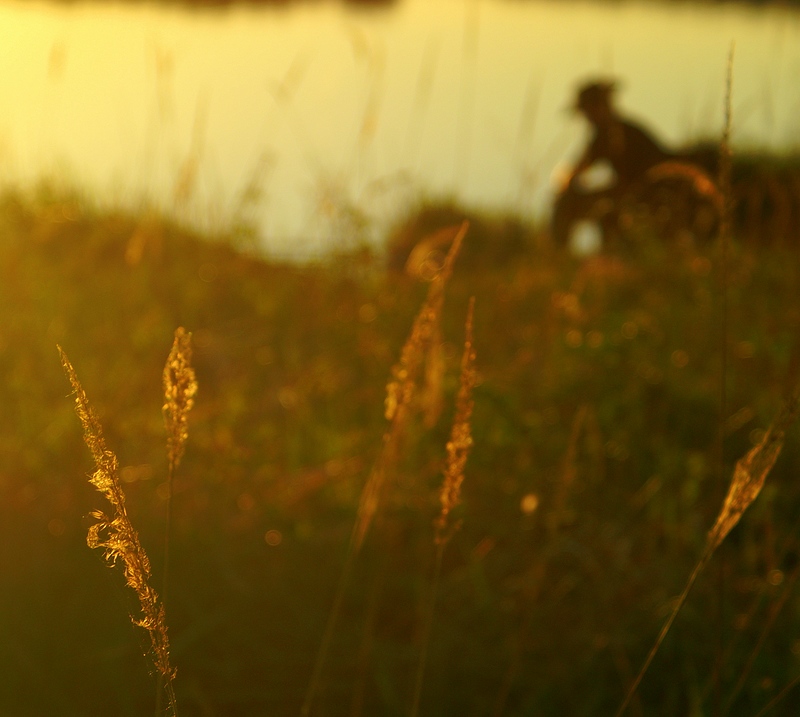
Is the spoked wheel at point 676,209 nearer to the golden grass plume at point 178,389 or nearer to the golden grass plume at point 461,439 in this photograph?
the golden grass plume at point 461,439

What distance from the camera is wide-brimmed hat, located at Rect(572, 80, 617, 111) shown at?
12.5ft

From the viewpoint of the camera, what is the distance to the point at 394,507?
5.63 feet

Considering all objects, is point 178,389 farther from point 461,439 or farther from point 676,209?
point 676,209

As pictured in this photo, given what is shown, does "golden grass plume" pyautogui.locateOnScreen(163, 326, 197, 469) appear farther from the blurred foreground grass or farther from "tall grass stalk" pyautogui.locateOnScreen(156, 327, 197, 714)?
the blurred foreground grass

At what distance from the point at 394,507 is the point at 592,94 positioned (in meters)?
2.66

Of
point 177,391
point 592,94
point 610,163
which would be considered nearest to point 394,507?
point 177,391

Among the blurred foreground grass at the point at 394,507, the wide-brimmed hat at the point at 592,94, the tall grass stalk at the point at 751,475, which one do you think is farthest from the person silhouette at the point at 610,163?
the tall grass stalk at the point at 751,475

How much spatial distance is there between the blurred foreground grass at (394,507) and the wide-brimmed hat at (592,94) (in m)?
1.13

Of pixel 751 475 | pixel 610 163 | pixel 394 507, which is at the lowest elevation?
pixel 394 507

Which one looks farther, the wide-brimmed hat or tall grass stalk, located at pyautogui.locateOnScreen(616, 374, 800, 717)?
the wide-brimmed hat

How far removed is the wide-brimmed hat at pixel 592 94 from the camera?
3818 millimetres

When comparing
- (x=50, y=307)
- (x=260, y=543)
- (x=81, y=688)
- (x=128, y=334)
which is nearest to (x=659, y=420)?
(x=260, y=543)

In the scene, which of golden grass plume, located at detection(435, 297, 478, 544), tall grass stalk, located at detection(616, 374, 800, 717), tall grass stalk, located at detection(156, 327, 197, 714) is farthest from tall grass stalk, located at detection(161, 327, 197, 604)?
tall grass stalk, located at detection(616, 374, 800, 717)

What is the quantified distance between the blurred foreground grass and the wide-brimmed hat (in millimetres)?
1133
